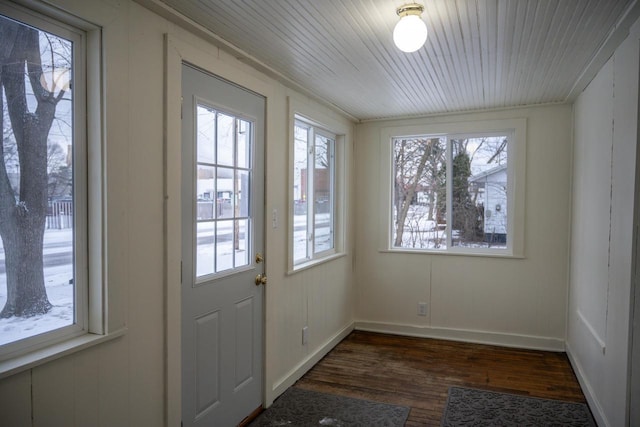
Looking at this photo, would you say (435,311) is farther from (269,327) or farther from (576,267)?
(269,327)

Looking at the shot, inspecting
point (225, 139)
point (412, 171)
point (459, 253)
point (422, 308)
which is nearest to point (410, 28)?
point (225, 139)

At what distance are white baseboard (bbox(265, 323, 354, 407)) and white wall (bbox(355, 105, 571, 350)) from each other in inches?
23.0

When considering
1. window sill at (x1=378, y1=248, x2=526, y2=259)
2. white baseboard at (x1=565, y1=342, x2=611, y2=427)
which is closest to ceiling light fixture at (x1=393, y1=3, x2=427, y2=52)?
white baseboard at (x1=565, y1=342, x2=611, y2=427)

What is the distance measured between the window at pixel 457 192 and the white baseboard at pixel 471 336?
33.0 inches

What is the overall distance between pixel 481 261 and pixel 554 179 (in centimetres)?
104

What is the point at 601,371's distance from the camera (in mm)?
2721

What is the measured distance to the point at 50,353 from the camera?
1549 millimetres


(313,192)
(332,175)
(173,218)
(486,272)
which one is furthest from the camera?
(332,175)

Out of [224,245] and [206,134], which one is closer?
[206,134]

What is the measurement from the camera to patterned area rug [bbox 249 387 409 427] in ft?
9.16

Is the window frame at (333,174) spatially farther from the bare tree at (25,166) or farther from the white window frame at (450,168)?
the bare tree at (25,166)

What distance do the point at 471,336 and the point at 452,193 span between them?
4.87ft

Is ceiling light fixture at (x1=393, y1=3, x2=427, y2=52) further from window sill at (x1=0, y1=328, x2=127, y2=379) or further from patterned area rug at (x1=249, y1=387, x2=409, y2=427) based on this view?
patterned area rug at (x1=249, y1=387, x2=409, y2=427)

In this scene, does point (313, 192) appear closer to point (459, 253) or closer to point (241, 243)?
point (241, 243)
